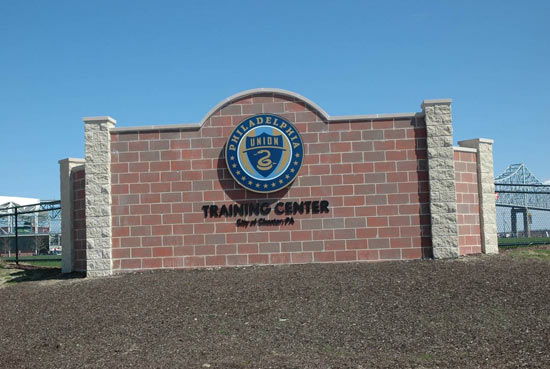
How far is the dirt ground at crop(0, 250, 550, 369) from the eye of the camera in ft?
25.1

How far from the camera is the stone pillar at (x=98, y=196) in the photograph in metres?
13.9

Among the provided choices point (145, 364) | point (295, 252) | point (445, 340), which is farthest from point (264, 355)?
point (295, 252)

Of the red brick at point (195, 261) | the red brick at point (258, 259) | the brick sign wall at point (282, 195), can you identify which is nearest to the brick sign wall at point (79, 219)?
the brick sign wall at point (282, 195)

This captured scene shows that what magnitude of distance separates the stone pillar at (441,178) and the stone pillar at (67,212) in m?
9.36

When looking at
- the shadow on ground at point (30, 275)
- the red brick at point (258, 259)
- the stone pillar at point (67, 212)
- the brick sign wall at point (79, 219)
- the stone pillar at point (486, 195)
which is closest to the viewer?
the red brick at point (258, 259)

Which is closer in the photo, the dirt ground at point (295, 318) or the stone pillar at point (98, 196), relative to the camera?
the dirt ground at point (295, 318)

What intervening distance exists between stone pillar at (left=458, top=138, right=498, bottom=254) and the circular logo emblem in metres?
4.75

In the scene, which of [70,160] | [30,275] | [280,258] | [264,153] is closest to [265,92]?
[264,153]

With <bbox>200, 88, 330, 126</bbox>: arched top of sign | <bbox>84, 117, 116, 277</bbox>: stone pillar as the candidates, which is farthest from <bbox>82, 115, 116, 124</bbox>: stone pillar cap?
<bbox>200, 88, 330, 126</bbox>: arched top of sign

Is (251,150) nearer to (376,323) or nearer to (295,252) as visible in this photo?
(295,252)

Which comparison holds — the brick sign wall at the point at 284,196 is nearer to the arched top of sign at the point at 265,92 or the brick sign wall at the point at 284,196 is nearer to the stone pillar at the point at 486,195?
the arched top of sign at the point at 265,92

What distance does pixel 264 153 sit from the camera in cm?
1373

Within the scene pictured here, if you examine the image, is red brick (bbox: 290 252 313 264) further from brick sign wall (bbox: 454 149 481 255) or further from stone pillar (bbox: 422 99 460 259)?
brick sign wall (bbox: 454 149 481 255)

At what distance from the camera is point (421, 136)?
13734 millimetres
